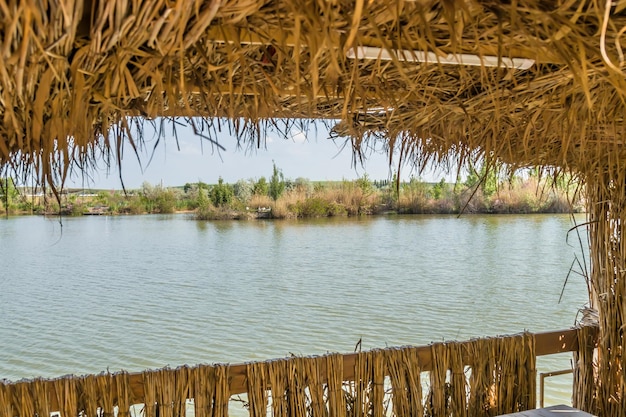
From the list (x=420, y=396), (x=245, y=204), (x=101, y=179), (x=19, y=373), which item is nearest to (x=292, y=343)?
(x=19, y=373)

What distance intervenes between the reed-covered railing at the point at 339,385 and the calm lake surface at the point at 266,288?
3.48m

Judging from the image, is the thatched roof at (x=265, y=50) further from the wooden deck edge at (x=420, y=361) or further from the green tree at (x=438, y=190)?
the green tree at (x=438, y=190)

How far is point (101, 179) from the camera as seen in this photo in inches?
73.4

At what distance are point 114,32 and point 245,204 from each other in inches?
464

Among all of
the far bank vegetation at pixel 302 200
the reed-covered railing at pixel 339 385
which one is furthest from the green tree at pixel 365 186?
the reed-covered railing at pixel 339 385

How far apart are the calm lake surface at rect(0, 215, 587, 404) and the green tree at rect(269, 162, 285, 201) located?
60cm

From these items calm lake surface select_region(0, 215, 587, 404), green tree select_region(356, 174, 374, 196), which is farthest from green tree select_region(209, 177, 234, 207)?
green tree select_region(356, 174, 374, 196)

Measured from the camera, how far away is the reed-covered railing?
214 centimetres

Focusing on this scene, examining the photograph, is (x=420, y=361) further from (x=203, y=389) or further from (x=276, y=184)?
(x=276, y=184)

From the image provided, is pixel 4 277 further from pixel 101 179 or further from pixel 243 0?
pixel 243 0

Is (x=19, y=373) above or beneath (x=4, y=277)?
beneath

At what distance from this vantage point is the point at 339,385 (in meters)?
2.39

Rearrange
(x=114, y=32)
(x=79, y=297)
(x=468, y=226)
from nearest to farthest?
1. (x=114, y=32)
2. (x=79, y=297)
3. (x=468, y=226)

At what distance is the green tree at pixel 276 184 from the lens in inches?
472
